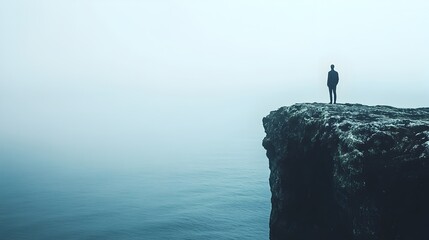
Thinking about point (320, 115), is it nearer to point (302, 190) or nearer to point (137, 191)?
point (302, 190)

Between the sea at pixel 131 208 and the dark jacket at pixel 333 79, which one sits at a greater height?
the dark jacket at pixel 333 79

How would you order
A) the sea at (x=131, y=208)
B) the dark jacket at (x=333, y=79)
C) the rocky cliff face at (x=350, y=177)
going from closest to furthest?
the rocky cliff face at (x=350, y=177)
the dark jacket at (x=333, y=79)
the sea at (x=131, y=208)

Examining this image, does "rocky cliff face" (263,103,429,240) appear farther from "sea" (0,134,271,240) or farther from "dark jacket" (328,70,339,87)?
"sea" (0,134,271,240)

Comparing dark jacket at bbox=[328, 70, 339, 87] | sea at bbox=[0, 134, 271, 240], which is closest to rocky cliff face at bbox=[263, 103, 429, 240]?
dark jacket at bbox=[328, 70, 339, 87]

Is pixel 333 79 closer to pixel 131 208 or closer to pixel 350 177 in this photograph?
pixel 350 177

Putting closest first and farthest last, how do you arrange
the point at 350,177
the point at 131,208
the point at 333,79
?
1. the point at 350,177
2. the point at 333,79
3. the point at 131,208

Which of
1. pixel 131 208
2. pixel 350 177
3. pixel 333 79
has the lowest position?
pixel 131 208

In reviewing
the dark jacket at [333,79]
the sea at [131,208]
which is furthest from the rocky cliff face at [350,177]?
the sea at [131,208]

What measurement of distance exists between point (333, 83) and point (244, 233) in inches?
3409

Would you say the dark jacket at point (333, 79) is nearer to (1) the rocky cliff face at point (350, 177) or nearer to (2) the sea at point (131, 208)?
(1) the rocky cliff face at point (350, 177)

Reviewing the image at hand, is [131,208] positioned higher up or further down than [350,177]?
further down

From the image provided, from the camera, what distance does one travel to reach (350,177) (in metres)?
14.2

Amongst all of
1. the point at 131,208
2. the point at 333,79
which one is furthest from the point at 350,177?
the point at 131,208

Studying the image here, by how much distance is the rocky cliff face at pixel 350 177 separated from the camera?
12.2m
